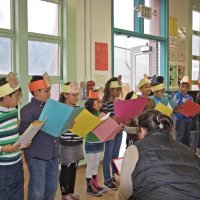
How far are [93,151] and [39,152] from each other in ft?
3.56

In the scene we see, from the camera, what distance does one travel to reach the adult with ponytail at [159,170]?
1.49 metres

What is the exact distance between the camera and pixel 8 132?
88.2 inches

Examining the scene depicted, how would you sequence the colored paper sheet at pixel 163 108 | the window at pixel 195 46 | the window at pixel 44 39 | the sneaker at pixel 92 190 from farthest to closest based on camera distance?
the window at pixel 195 46
the window at pixel 44 39
the sneaker at pixel 92 190
the colored paper sheet at pixel 163 108

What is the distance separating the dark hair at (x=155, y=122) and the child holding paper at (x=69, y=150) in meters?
1.27

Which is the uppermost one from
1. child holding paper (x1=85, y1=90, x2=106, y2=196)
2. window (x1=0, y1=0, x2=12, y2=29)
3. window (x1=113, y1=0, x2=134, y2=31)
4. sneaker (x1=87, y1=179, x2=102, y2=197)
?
window (x1=113, y1=0, x2=134, y2=31)

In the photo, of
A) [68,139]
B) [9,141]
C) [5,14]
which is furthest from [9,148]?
[5,14]

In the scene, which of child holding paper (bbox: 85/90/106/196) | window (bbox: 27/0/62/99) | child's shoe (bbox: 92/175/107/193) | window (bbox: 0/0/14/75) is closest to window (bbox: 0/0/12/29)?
window (bbox: 0/0/14/75)

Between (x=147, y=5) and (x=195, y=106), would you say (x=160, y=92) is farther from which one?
(x=147, y=5)

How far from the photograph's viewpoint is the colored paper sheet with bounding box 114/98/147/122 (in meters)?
2.93

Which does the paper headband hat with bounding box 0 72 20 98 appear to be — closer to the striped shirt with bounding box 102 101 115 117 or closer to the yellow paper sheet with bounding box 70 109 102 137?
the yellow paper sheet with bounding box 70 109 102 137

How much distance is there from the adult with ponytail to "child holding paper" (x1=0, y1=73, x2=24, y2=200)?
2.93 feet

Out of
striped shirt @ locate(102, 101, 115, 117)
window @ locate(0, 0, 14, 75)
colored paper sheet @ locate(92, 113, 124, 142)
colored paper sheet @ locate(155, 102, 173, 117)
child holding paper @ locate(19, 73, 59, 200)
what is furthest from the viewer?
window @ locate(0, 0, 14, 75)

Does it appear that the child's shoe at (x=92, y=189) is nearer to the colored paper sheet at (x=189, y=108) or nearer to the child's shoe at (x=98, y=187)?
the child's shoe at (x=98, y=187)

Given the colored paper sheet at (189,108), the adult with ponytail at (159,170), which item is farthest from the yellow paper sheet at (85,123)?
the colored paper sheet at (189,108)
